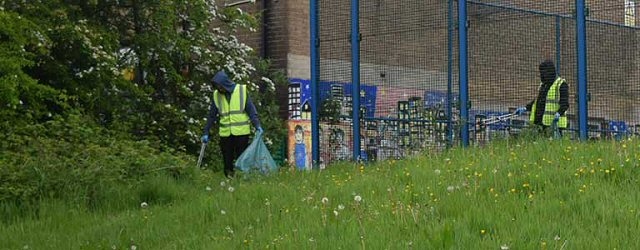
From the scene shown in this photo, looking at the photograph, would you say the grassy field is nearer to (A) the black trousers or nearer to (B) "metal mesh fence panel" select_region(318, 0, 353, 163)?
(A) the black trousers

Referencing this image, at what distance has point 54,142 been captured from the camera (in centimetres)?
982

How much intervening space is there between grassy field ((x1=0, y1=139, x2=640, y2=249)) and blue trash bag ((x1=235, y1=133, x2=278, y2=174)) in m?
0.65

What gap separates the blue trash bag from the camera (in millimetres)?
9844

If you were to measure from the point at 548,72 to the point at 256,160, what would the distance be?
13.3 ft

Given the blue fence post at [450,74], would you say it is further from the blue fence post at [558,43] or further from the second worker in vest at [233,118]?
the second worker in vest at [233,118]

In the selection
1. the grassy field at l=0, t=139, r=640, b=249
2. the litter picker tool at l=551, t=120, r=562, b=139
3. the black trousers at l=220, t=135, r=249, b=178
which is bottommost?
the grassy field at l=0, t=139, r=640, b=249

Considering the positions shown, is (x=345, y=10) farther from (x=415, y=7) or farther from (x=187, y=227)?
(x=187, y=227)

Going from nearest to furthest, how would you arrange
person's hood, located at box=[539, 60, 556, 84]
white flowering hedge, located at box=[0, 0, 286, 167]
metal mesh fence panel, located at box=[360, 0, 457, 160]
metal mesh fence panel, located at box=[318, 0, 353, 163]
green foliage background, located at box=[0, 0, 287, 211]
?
green foliage background, located at box=[0, 0, 287, 211] → person's hood, located at box=[539, 60, 556, 84] → metal mesh fence panel, located at box=[360, 0, 457, 160] → metal mesh fence panel, located at box=[318, 0, 353, 163] → white flowering hedge, located at box=[0, 0, 286, 167]

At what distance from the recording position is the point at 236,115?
10.6m

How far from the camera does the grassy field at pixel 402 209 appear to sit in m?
5.12

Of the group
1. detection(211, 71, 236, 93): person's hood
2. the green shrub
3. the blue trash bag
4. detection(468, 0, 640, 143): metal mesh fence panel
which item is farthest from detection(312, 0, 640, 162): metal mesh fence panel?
the green shrub

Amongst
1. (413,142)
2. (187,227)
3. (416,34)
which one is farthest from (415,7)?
(187,227)

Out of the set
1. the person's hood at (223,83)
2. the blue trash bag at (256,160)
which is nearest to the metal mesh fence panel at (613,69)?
the blue trash bag at (256,160)

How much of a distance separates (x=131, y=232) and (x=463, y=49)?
560cm
